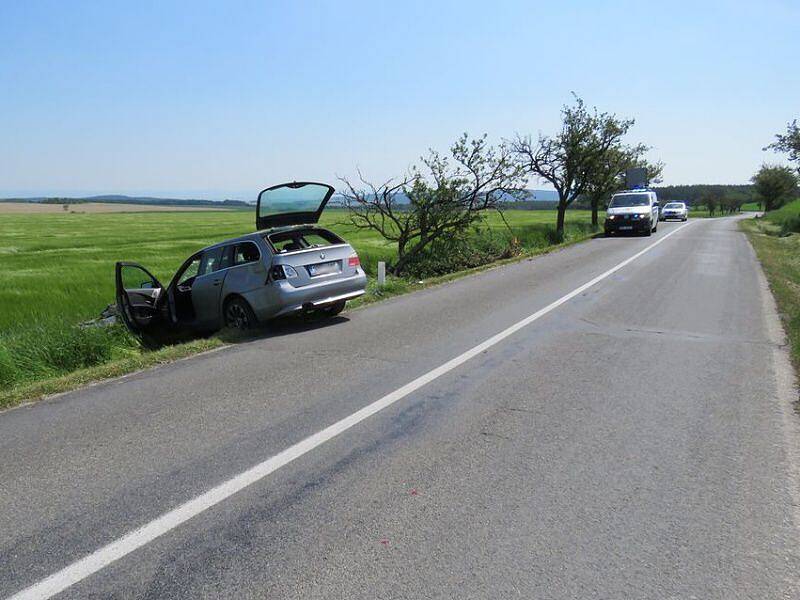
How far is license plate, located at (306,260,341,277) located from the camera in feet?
30.1

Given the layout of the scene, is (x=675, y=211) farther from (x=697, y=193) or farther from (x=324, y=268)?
(x=697, y=193)

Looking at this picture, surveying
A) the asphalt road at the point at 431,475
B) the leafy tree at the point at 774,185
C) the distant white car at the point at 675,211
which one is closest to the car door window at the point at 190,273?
the asphalt road at the point at 431,475

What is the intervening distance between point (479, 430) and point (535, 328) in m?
4.17

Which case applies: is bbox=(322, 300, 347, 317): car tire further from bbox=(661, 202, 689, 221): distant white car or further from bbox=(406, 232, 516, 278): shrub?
bbox=(661, 202, 689, 221): distant white car

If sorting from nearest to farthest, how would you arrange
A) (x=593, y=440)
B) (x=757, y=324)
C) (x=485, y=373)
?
1. (x=593, y=440)
2. (x=485, y=373)
3. (x=757, y=324)

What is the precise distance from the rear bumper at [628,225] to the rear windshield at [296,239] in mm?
22453

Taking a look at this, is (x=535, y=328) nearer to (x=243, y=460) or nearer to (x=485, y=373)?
(x=485, y=373)

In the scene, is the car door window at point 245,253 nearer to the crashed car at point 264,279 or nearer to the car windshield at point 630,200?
the crashed car at point 264,279

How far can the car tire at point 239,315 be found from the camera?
29.8 ft

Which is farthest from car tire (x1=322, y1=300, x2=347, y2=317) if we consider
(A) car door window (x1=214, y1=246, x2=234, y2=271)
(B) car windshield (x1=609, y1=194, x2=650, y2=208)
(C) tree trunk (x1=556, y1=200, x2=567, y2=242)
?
(B) car windshield (x1=609, y1=194, x2=650, y2=208)

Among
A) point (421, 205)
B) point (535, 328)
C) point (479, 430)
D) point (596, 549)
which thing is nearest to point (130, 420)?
point (479, 430)

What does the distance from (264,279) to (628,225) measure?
24036 mm

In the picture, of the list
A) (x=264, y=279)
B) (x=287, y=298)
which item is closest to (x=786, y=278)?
(x=287, y=298)

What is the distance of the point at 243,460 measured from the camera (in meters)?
4.18
